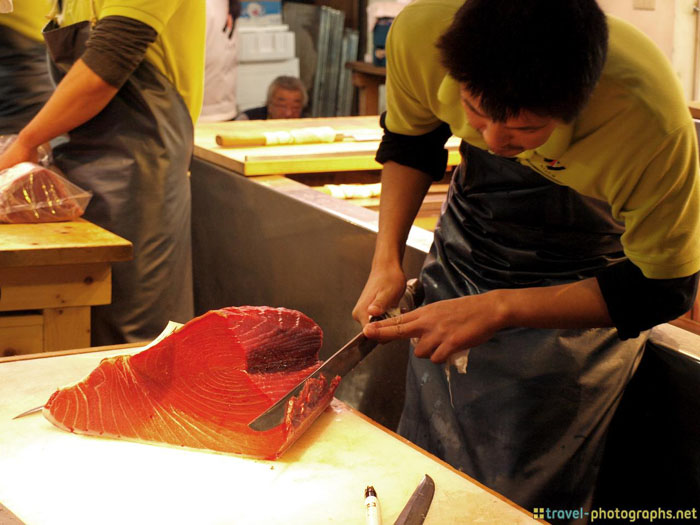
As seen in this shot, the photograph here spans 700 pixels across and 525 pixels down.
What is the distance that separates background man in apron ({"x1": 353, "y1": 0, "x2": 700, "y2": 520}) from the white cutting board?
10.7 inches

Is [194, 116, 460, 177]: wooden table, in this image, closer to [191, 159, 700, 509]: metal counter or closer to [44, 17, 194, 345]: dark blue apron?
[191, 159, 700, 509]: metal counter

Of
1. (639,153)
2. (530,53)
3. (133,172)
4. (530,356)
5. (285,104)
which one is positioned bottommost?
(285,104)

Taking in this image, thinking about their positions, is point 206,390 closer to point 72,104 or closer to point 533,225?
point 533,225

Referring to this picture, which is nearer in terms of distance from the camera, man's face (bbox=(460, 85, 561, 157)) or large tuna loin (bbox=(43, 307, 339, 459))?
man's face (bbox=(460, 85, 561, 157))

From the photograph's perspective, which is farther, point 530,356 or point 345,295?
point 345,295

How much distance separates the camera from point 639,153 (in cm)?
140

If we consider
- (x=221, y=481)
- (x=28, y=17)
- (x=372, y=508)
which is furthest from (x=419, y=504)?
(x=28, y=17)

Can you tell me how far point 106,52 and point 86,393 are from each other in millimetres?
1332

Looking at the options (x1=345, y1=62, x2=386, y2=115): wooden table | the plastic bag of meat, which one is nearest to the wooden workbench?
the plastic bag of meat

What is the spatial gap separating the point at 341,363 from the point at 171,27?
1515 millimetres

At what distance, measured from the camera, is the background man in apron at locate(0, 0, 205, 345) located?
2.61m

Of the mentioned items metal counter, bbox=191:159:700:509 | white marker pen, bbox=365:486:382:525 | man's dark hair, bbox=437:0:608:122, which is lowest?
metal counter, bbox=191:159:700:509

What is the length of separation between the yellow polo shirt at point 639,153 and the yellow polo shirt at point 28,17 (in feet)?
7.52

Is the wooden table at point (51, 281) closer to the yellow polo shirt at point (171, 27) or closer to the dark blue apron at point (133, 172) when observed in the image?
the dark blue apron at point (133, 172)
